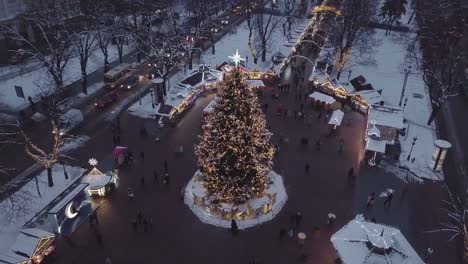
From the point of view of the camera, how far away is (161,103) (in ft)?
125

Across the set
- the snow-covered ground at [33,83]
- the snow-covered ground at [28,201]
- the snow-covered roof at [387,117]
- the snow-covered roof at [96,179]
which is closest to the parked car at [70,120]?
the snow-covered ground at [33,83]

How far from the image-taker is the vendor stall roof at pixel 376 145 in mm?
31594

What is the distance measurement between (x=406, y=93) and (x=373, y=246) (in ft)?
90.7

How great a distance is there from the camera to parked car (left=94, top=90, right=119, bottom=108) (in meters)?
39.4

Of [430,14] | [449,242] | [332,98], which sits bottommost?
[449,242]

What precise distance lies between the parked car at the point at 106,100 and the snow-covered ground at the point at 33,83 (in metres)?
4.68

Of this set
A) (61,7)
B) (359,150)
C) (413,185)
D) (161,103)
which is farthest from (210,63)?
(413,185)

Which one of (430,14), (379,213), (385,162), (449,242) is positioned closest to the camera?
(449,242)

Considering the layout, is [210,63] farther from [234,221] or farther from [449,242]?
[449,242]

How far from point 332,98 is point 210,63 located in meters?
17.8

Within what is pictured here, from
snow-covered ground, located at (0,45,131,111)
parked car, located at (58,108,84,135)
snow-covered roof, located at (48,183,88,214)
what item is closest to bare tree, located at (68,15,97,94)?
snow-covered ground, located at (0,45,131,111)

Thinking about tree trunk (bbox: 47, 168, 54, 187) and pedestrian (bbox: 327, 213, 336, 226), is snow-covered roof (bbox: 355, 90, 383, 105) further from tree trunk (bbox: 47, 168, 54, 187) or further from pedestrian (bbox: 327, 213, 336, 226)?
tree trunk (bbox: 47, 168, 54, 187)

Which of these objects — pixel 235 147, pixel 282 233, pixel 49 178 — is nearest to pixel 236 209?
pixel 282 233

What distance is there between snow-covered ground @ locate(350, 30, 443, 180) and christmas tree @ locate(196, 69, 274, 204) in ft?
43.1
